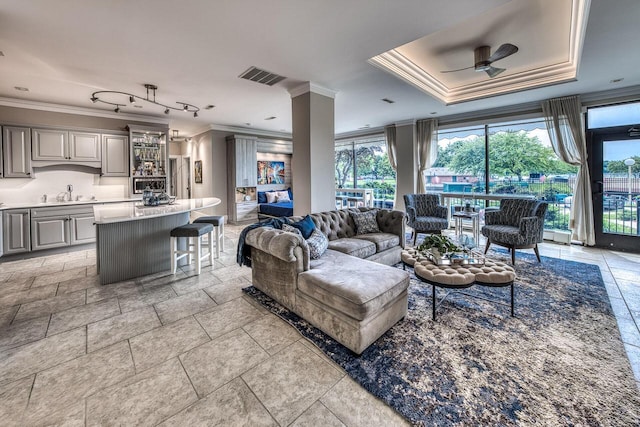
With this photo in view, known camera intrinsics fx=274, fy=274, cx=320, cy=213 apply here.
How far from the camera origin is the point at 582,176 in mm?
5074

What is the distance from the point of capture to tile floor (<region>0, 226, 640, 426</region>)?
1582mm

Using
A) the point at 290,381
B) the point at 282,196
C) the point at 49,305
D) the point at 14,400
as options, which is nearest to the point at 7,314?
the point at 49,305

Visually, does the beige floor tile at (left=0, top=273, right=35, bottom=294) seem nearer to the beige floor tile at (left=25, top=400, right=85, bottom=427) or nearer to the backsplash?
the backsplash

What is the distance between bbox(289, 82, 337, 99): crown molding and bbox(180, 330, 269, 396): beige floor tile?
142 inches

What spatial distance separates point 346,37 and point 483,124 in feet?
Answer: 15.5

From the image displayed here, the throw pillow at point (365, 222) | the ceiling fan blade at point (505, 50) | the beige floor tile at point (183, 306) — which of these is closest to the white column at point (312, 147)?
the throw pillow at point (365, 222)

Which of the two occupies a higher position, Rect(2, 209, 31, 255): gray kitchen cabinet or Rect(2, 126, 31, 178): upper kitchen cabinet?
Rect(2, 126, 31, 178): upper kitchen cabinet

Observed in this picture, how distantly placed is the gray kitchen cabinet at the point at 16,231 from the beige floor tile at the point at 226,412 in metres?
5.06

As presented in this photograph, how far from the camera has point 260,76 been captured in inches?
157

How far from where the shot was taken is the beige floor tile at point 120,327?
7.53 ft

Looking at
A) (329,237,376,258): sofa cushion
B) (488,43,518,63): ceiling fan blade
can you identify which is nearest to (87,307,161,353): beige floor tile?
(329,237,376,258): sofa cushion

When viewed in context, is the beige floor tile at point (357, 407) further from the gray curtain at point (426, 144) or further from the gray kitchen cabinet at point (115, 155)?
the gray kitchen cabinet at point (115, 155)

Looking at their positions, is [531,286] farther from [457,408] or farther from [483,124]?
Answer: [483,124]

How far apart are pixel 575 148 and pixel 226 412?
6.73 m
